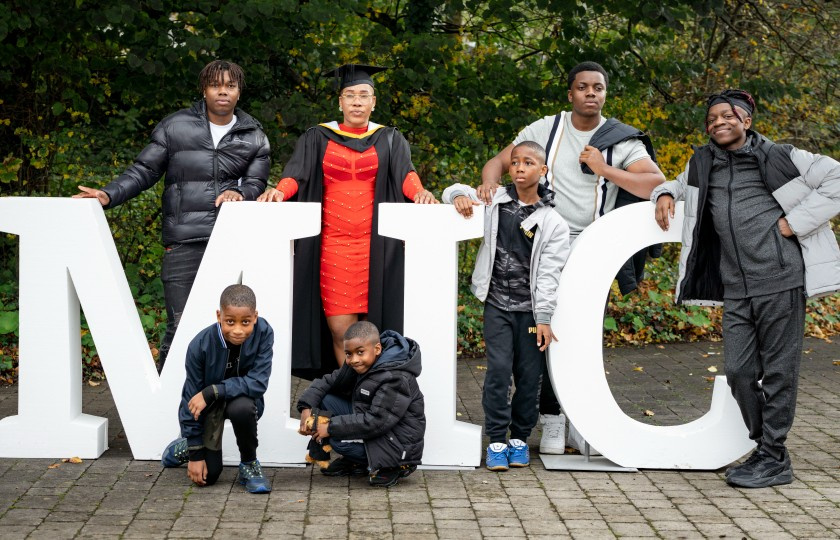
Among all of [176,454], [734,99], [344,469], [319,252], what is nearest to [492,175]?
[319,252]

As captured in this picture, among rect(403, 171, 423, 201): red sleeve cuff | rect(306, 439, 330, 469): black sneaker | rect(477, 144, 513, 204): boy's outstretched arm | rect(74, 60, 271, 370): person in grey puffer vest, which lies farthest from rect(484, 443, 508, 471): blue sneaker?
rect(74, 60, 271, 370): person in grey puffer vest

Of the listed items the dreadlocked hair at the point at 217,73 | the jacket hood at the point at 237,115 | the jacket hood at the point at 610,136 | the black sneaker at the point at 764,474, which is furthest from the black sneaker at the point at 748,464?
the dreadlocked hair at the point at 217,73

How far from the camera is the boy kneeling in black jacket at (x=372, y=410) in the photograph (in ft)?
16.6

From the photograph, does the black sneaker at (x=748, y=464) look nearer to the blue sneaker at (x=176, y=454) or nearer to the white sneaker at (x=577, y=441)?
the white sneaker at (x=577, y=441)

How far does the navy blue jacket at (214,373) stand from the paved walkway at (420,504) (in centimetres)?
33

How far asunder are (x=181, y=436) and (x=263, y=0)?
4.23m

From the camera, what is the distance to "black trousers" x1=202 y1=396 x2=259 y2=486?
5.04m

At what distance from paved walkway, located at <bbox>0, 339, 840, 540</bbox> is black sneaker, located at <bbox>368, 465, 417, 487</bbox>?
4 centimetres

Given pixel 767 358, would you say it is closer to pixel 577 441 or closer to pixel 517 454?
pixel 577 441

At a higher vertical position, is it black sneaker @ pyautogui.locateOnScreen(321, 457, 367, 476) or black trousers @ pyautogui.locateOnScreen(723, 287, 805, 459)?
black trousers @ pyautogui.locateOnScreen(723, 287, 805, 459)

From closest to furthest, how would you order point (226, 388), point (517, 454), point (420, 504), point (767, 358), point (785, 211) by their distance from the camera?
point (420, 504) < point (226, 388) < point (785, 211) < point (767, 358) < point (517, 454)

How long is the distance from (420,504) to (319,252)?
1618mm

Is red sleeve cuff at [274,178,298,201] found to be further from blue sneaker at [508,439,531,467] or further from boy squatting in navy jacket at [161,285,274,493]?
blue sneaker at [508,439,531,467]

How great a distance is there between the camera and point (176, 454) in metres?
5.34
